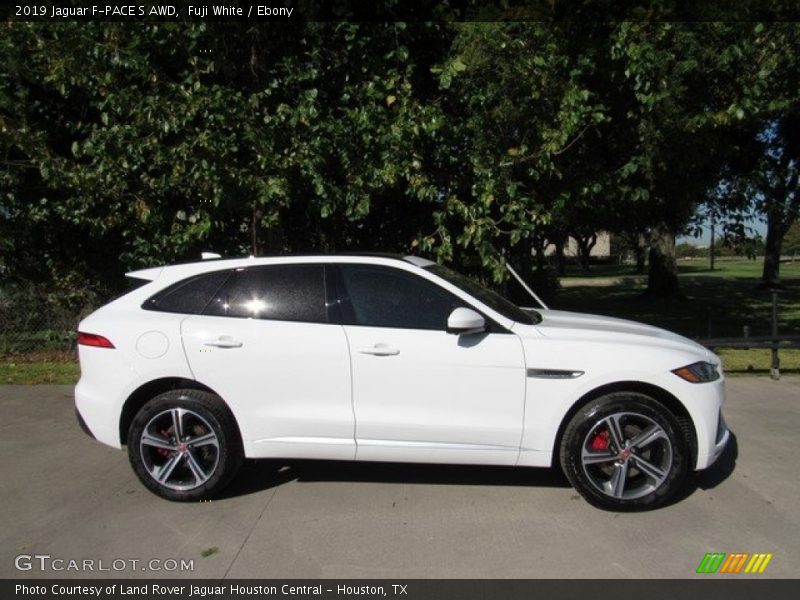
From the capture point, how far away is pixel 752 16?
6.81 meters

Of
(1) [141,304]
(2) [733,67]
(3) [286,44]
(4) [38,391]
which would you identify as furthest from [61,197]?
(2) [733,67]

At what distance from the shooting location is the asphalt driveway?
11.1 ft

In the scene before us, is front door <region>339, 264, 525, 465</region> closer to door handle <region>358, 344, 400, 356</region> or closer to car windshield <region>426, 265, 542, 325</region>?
door handle <region>358, 344, 400, 356</region>

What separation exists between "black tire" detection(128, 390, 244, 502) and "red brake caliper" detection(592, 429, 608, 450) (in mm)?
2316

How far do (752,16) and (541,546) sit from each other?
6300 millimetres

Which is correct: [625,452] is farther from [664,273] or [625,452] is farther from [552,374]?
[664,273]

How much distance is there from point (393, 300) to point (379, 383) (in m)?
0.57

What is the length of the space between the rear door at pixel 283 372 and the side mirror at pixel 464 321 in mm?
712

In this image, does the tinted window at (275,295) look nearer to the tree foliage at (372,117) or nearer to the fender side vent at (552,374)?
the fender side vent at (552,374)

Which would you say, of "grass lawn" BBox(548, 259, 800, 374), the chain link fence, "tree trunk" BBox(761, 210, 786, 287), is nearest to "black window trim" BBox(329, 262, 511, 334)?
"grass lawn" BBox(548, 259, 800, 374)

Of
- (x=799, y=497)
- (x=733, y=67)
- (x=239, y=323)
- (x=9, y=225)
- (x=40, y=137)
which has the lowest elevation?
(x=799, y=497)

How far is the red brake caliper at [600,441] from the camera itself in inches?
157

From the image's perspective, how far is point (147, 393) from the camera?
4316 mm

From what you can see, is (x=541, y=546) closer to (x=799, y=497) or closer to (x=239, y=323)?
(x=799, y=497)
